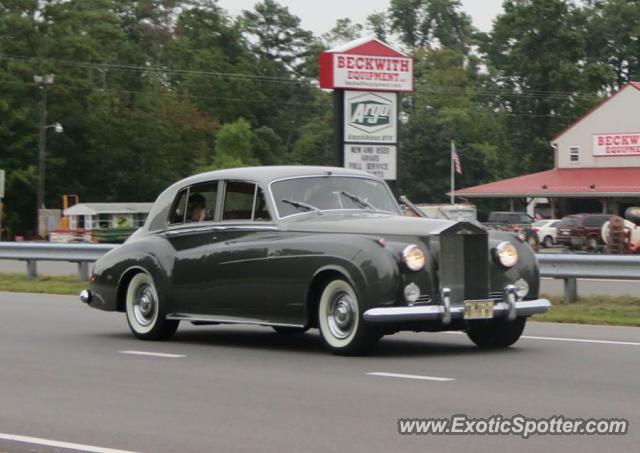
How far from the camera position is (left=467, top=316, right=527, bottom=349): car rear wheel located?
12680 millimetres

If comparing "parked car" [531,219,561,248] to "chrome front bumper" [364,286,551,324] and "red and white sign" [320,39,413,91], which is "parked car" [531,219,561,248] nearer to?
"red and white sign" [320,39,413,91]

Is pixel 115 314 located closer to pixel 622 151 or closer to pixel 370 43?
pixel 370 43

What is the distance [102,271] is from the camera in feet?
47.4

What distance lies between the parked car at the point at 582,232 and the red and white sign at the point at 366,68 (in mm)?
26672

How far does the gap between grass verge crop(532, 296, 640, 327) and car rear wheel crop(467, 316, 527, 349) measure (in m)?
3.87

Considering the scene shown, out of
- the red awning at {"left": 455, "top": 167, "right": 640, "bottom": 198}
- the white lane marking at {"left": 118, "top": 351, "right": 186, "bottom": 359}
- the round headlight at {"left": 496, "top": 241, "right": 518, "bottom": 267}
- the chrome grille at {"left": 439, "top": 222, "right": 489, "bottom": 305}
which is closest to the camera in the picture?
the chrome grille at {"left": 439, "top": 222, "right": 489, "bottom": 305}

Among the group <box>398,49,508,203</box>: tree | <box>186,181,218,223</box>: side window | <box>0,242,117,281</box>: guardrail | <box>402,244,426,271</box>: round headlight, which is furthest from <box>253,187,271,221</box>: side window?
<box>398,49,508,203</box>: tree

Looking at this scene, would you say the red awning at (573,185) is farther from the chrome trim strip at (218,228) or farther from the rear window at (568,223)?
the chrome trim strip at (218,228)

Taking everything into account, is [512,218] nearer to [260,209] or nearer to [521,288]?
[260,209]

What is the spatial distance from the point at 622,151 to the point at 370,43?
139ft

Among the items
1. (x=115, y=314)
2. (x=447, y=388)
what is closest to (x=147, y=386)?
(x=447, y=388)

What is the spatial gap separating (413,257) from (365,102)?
14.0m

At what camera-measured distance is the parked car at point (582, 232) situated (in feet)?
171

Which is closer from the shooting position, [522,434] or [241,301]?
[522,434]
